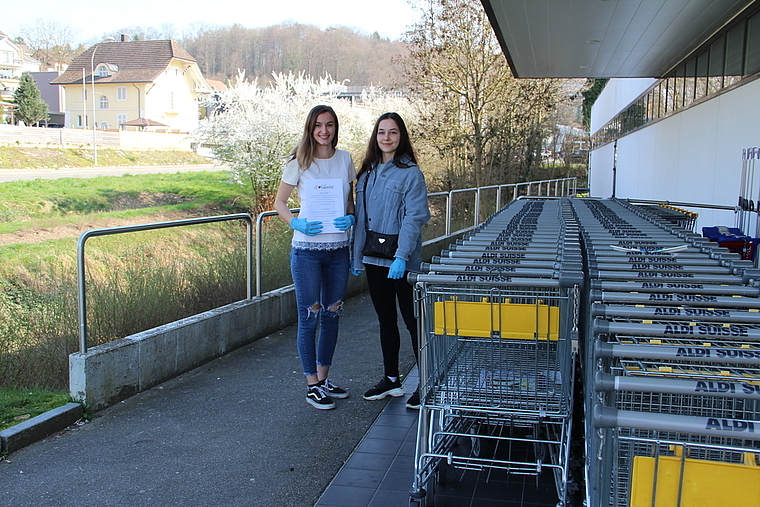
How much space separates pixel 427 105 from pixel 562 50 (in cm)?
1017

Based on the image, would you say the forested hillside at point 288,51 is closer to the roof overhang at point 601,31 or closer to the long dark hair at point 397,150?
the roof overhang at point 601,31

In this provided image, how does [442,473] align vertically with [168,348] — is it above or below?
below

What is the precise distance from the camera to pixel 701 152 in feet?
40.5

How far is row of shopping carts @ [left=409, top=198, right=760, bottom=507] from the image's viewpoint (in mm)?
1961

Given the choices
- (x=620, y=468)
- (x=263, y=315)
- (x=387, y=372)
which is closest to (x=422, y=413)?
(x=620, y=468)

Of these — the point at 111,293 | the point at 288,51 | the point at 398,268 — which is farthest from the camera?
the point at 288,51

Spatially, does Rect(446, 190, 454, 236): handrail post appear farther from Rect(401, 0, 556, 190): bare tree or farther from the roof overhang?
Rect(401, 0, 556, 190): bare tree

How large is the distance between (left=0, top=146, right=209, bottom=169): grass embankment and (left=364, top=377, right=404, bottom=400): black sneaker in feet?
123

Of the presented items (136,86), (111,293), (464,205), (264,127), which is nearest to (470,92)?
(464,205)

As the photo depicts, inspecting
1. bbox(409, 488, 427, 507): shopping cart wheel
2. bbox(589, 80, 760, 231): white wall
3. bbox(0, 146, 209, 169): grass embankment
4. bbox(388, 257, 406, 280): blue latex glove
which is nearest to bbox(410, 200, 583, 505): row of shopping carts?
bbox(409, 488, 427, 507): shopping cart wheel

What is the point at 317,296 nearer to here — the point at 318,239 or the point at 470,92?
the point at 318,239

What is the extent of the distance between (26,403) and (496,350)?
10.8 ft

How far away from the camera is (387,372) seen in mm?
5336

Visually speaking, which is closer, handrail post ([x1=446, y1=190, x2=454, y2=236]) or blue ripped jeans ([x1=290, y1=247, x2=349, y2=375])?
blue ripped jeans ([x1=290, y1=247, x2=349, y2=375])
